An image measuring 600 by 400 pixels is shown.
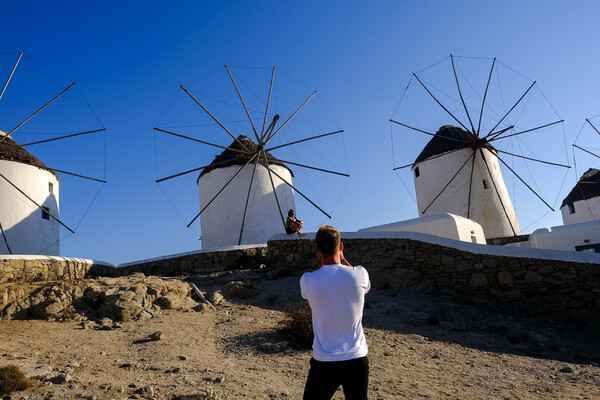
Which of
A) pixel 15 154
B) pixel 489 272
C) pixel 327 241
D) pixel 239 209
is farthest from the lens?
pixel 239 209

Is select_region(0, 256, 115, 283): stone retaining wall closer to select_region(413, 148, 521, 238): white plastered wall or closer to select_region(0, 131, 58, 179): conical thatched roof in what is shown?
select_region(0, 131, 58, 179): conical thatched roof

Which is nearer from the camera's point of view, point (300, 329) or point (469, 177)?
point (300, 329)

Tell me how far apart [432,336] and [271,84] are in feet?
43.5

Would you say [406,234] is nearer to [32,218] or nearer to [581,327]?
[581,327]

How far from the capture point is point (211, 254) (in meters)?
13.3

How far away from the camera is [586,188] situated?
22.5 m

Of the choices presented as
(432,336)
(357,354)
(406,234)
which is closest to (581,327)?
(432,336)

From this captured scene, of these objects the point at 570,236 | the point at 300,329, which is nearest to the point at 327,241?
the point at 300,329

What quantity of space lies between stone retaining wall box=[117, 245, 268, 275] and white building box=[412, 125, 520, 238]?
9.12 meters

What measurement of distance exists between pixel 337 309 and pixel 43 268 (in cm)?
1026

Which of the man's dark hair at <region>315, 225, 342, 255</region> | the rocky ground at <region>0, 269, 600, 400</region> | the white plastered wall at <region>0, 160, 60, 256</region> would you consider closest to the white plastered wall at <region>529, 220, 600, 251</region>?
the rocky ground at <region>0, 269, 600, 400</region>

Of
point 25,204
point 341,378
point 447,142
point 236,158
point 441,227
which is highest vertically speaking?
point 447,142

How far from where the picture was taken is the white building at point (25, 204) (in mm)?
14664

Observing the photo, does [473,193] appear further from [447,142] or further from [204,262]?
[204,262]
